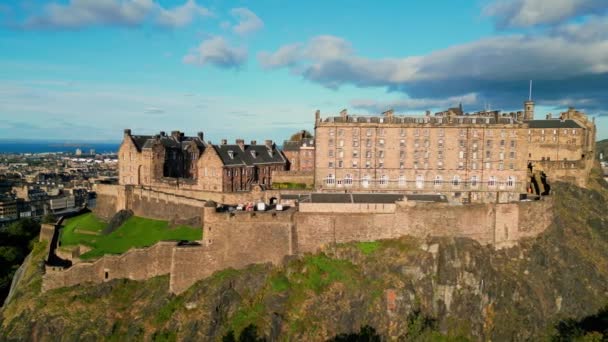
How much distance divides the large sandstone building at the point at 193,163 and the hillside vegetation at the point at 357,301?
1645cm

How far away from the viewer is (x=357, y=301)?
37.3 meters

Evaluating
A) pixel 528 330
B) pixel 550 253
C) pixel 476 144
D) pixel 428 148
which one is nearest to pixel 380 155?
pixel 428 148

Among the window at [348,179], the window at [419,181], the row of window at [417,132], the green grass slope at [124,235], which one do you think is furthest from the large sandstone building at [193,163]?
the window at [419,181]

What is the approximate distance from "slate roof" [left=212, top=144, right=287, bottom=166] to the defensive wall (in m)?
15.9

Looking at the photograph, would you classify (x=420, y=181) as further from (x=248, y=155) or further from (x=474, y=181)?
(x=248, y=155)

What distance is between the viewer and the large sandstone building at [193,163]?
55031mm

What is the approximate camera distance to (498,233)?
43094 millimetres

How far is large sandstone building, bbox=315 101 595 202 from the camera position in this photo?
5497cm

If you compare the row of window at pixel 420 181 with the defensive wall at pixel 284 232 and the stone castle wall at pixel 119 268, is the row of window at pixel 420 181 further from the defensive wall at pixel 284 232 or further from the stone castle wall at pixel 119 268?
the stone castle wall at pixel 119 268

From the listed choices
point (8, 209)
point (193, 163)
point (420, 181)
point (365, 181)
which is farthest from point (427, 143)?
point (8, 209)

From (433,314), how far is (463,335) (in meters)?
2.99

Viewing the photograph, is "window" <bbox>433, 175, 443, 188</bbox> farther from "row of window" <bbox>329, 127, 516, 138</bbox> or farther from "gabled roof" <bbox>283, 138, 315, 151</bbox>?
"gabled roof" <bbox>283, 138, 315, 151</bbox>

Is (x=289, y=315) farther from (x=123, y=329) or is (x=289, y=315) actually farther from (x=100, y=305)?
(x=100, y=305)

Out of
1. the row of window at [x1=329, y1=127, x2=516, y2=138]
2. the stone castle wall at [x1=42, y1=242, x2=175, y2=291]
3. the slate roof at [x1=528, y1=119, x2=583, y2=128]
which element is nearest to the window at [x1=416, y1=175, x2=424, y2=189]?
the row of window at [x1=329, y1=127, x2=516, y2=138]
